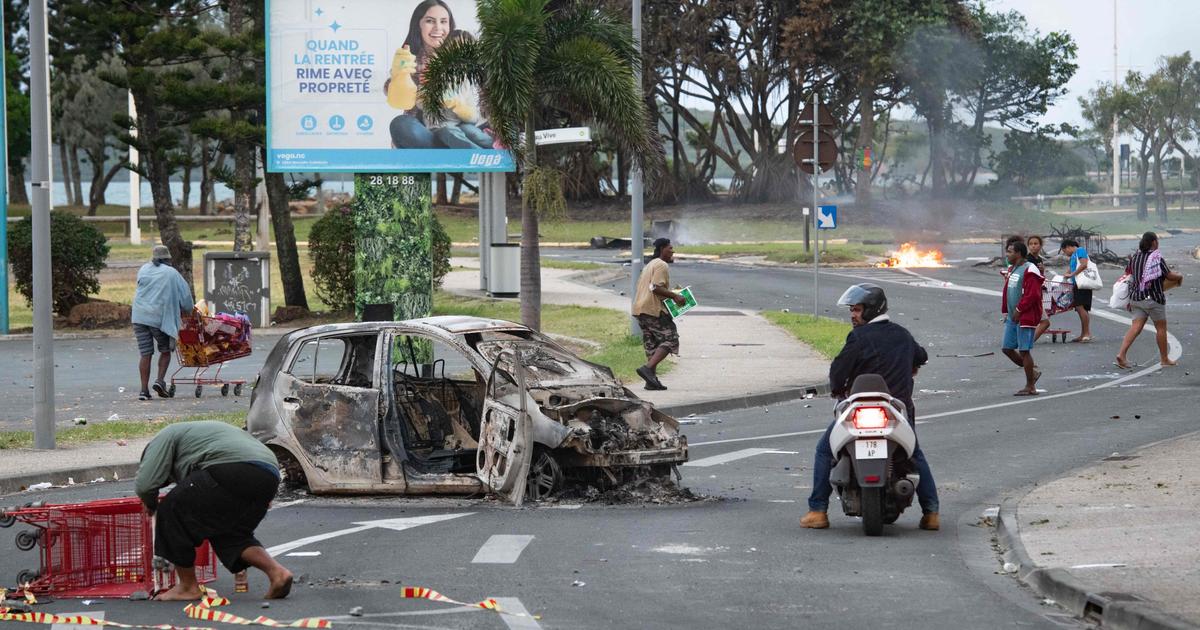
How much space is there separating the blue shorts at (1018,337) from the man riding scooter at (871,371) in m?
8.59

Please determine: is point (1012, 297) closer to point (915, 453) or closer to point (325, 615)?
point (915, 453)

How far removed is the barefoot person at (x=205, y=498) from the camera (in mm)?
8031

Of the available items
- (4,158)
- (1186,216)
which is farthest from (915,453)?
(1186,216)

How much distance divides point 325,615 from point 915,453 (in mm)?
4142

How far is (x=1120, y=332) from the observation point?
84.5 ft

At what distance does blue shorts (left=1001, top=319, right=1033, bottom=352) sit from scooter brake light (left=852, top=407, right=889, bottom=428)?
30.4 feet

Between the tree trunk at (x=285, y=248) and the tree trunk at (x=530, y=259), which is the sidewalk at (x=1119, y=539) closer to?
the tree trunk at (x=530, y=259)

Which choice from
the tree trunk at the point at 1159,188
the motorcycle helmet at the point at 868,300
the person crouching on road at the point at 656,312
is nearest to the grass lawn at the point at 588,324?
the person crouching on road at the point at 656,312

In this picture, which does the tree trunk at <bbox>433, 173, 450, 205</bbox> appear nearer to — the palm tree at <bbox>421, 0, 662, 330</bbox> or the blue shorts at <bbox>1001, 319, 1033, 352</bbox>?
the palm tree at <bbox>421, 0, 662, 330</bbox>

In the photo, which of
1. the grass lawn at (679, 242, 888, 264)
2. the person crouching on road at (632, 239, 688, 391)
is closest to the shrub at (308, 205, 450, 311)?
the person crouching on road at (632, 239, 688, 391)

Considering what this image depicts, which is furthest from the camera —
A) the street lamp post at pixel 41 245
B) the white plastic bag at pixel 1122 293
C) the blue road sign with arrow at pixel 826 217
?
the blue road sign with arrow at pixel 826 217

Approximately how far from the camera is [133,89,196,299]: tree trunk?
105ft

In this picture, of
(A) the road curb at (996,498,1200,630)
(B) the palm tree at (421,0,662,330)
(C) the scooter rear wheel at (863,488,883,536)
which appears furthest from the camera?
(B) the palm tree at (421,0,662,330)

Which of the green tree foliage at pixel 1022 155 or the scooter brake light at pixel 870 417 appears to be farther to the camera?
the green tree foliage at pixel 1022 155
